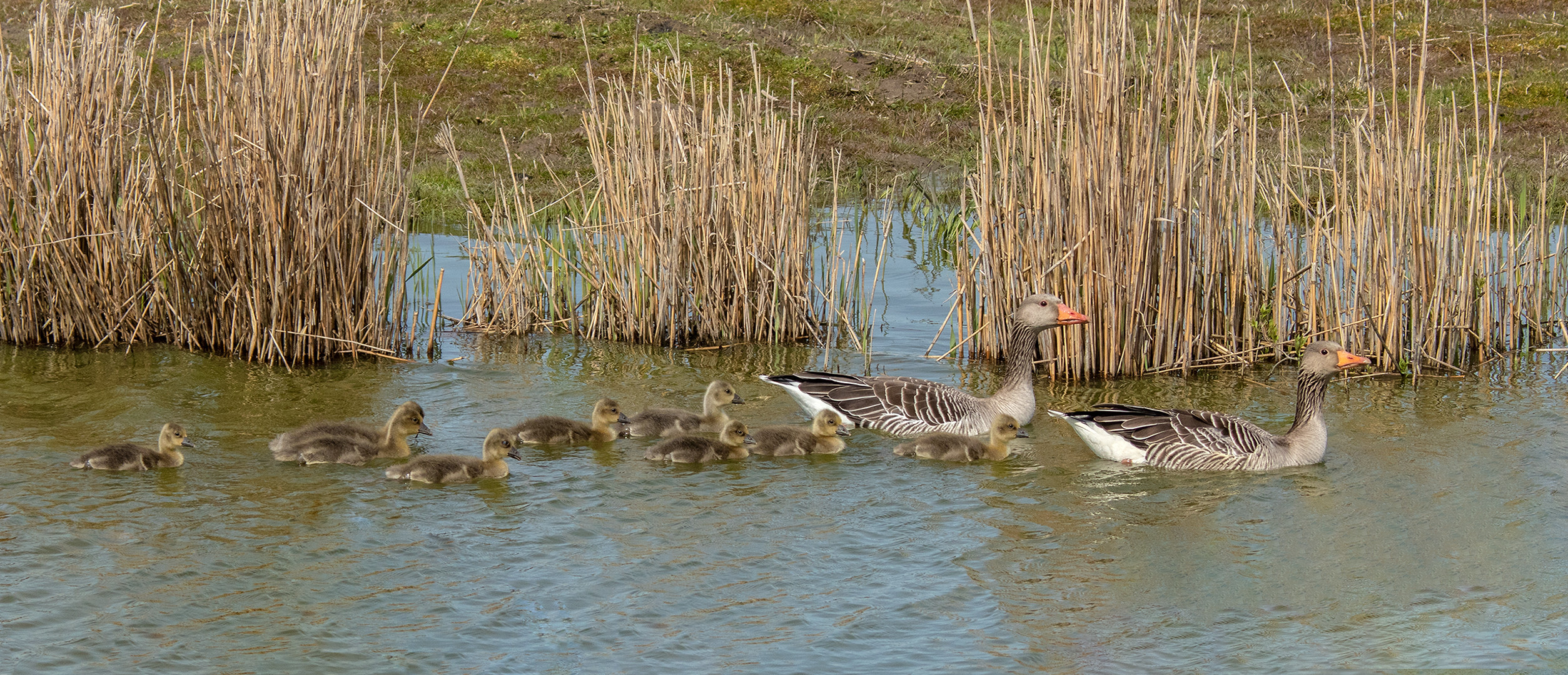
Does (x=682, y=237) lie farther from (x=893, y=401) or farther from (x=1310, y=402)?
(x=1310, y=402)

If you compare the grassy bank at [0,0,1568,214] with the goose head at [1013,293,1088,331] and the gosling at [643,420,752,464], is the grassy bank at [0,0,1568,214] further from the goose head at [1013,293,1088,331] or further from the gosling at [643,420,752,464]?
the gosling at [643,420,752,464]

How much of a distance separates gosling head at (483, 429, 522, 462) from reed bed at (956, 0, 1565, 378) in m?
4.45

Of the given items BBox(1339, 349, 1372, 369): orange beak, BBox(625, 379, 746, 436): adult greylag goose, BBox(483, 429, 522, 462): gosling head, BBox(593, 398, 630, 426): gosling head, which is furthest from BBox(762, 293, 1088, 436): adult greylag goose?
BBox(483, 429, 522, 462): gosling head

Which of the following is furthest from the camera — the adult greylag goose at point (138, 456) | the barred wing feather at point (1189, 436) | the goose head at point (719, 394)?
the goose head at point (719, 394)

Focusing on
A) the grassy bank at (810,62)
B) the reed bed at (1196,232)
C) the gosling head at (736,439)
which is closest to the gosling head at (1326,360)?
the reed bed at (1196,232)

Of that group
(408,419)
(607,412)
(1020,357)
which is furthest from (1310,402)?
(408,419)

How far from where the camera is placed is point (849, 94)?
25.7 meters

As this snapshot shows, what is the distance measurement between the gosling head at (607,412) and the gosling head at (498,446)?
85cm

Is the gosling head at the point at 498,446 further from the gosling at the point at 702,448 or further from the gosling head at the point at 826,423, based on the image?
the gosling head at the point at 826,423

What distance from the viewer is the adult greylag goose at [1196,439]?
9133mm

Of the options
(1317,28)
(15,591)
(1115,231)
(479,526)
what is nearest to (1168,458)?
(1115,231)

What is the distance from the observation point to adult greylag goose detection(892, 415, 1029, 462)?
30.8 ft

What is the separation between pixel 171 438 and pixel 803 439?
376 cm

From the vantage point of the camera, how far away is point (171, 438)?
8.72m
